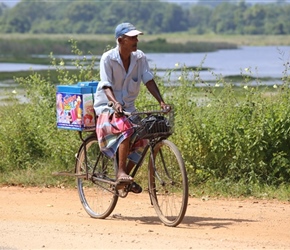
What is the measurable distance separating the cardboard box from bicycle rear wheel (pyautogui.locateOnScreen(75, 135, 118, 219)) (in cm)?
25

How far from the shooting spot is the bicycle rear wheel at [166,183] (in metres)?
7.80

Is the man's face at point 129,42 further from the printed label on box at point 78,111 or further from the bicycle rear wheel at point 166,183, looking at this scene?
the bicycle rear wheel at point 166,183

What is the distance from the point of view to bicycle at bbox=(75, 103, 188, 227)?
772 centimetres

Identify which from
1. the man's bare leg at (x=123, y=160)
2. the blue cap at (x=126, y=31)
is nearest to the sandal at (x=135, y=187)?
the man's bare leg at (x=123, y=160)

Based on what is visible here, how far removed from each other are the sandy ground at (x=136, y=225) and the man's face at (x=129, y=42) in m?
1.51

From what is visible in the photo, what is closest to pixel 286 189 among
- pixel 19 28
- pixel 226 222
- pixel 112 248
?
pixel 226 222

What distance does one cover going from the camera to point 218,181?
9.88 m

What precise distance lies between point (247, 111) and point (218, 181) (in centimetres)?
85

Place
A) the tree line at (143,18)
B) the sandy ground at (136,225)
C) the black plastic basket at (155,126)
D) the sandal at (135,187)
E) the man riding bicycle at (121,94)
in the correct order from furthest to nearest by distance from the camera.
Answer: the tree line at (143,18) → the sandal at (135,187) → the man riding bicycle at (121,94) → the black plastic basket at (155,126) → the sandy ground at (136,225)

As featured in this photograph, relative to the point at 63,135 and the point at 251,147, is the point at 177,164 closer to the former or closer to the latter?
the point at 251,147

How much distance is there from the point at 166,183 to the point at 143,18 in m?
109

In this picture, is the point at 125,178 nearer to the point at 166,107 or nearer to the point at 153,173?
the point at 153,173

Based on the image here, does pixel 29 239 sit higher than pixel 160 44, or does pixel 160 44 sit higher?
pixel 29 239

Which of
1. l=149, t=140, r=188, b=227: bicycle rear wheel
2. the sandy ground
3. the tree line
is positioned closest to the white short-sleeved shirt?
l=149, t=140, r=188, b=227: bicycle rear wheel
